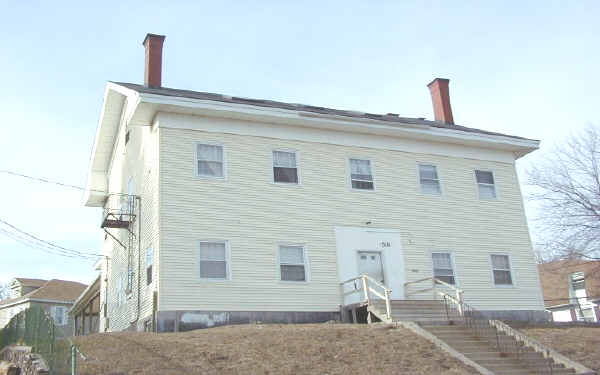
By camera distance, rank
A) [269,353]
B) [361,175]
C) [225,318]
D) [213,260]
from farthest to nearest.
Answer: [361,175], [213,260], [225,318], [269,353]

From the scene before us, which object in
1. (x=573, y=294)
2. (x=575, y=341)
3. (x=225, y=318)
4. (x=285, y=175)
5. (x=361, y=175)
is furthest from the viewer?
(x=573, y=294)

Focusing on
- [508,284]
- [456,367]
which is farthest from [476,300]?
[456,367]

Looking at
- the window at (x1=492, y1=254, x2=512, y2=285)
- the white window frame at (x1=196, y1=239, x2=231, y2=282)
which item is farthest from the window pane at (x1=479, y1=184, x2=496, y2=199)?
the white window frame at (x1=196, y1=239, x2=231, y2=282)

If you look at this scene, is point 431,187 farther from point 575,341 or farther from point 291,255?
point 575,341

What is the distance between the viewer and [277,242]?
22.0 m

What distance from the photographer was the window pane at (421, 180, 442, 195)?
2542 cm

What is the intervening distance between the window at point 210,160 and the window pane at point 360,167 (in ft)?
16.1

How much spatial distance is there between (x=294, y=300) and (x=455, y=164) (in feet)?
29.2

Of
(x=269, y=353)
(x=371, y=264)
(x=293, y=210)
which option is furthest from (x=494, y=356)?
(x=293, y=210)

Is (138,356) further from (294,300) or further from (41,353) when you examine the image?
(294,300)

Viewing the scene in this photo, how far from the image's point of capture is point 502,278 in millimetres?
25297

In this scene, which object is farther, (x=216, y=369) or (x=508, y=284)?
(x=508, y=284)

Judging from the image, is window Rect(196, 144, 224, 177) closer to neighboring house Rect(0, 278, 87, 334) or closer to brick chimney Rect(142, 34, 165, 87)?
brick chimney Rect(142, 34, 165, 87)

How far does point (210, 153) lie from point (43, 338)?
8937mm
